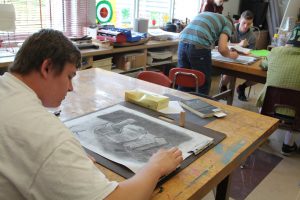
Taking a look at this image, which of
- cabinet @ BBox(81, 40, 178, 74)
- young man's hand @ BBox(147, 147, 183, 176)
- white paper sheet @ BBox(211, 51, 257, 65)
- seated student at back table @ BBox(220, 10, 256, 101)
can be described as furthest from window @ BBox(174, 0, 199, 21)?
young man's hand @ BBox(147, 147, 183, 176)

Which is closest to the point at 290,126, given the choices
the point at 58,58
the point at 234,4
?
the point at 58,58

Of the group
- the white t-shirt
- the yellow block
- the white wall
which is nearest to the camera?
the white t-shirt

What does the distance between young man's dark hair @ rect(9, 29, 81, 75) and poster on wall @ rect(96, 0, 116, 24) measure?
299 cm

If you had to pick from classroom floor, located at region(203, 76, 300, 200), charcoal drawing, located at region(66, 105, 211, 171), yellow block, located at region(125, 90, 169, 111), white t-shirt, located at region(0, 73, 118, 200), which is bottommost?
classroom floor, located at region(203, 76, 300, 200)

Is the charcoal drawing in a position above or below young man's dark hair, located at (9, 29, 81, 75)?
below

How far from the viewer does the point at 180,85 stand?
2.77 m

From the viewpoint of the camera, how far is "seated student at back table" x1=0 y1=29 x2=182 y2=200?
0.68m

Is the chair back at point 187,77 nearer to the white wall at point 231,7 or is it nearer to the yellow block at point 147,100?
the yellow block at point 147,100

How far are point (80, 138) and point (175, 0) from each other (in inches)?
164

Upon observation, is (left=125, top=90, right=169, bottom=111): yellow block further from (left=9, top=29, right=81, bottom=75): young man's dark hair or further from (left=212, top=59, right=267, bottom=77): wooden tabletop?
(left=212, top=59, right=267, bottom=77): wooden tabletop

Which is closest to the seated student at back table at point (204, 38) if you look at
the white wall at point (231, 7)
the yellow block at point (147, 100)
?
the yellow block at point (147, 100)

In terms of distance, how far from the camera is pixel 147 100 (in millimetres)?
1554

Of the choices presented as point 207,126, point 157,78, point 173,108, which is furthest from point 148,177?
point 157,78

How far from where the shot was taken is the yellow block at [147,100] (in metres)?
1.54
